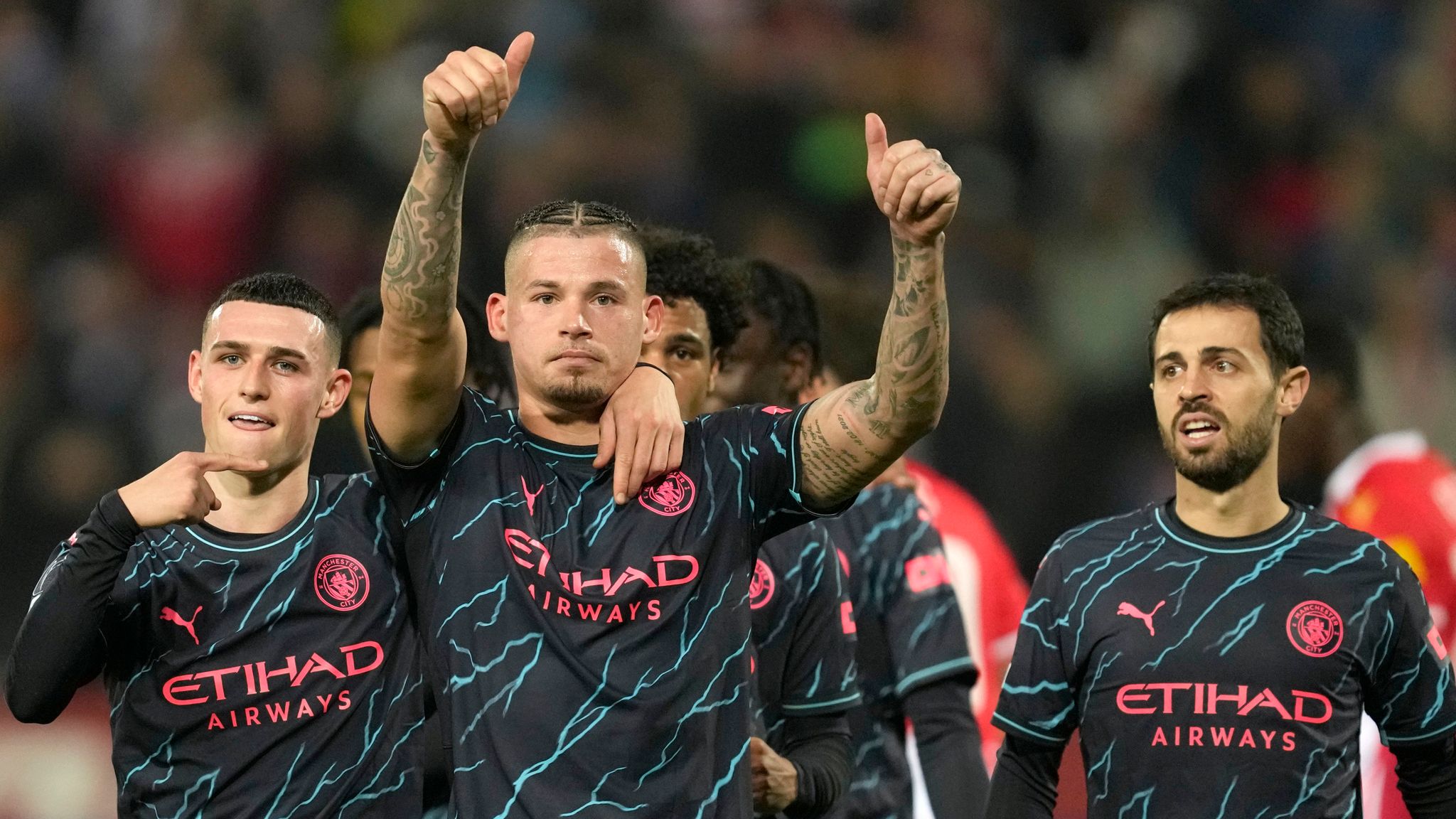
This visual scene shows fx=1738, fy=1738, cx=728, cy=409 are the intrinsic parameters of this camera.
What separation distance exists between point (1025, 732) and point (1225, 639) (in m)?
0.45

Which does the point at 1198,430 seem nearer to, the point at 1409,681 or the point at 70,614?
the point at 1409,681

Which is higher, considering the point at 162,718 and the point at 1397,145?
the point at 1397,145

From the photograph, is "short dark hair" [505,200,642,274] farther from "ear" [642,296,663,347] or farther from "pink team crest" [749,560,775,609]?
"pink team crest" [749,560,775,609]

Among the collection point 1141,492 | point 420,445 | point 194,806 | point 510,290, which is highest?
point 1141,492

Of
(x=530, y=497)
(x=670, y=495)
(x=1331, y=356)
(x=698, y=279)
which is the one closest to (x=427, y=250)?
(x=530, y=497)

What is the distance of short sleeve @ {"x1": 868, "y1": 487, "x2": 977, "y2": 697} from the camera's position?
4.34 metres

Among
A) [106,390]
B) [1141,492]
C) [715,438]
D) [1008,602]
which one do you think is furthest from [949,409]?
[715,438]

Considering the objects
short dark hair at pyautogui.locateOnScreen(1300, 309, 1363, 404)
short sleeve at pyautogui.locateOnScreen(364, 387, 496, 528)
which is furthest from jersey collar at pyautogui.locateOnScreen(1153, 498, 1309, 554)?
short dark hair at pyautogui.locateOnScreen(1300, 309, 1363, 404)

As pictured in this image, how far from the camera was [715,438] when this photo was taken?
3307 millimetres

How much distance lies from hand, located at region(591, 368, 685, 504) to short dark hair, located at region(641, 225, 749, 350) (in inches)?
36.2

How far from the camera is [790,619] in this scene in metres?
4.04

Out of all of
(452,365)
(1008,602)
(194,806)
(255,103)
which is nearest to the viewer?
(452,365)

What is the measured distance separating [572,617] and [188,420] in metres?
5.02

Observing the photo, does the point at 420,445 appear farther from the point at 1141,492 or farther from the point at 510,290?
the point at 1141,492
